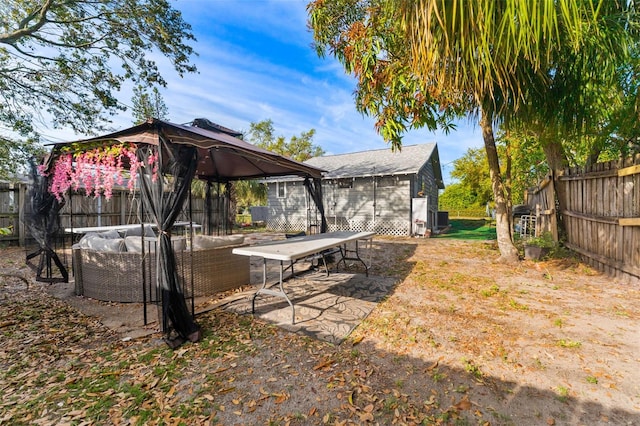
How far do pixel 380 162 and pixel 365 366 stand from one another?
43.9 ft

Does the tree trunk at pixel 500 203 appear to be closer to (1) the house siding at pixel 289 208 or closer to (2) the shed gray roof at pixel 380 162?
(2) the shed gray roof at pixel 380 162

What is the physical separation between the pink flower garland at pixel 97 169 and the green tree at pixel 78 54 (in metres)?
5.80

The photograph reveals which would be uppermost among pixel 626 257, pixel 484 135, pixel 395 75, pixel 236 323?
pixel 395 75

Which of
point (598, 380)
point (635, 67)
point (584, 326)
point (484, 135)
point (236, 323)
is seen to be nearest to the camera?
point (598, 380)

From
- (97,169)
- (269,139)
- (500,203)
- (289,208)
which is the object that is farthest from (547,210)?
(269,139)

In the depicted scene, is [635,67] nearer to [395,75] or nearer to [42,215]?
[395,75]

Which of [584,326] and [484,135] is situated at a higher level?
[484,135]

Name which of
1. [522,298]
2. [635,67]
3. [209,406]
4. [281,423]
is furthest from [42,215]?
[635,67]

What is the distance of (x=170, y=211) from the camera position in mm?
3467

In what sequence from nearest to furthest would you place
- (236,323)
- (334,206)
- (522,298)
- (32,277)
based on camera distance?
1. (236,323)
2. (522,298)
3. (32,277)
4. (334,206)

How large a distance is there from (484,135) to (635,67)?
2829mm

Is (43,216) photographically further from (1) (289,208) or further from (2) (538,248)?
(1) (289,208)

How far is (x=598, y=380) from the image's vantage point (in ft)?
7.82

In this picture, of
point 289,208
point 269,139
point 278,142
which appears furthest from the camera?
point 269,139
